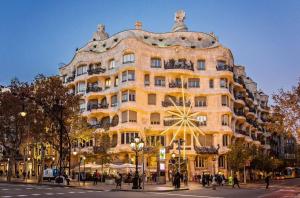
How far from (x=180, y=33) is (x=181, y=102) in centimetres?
1331

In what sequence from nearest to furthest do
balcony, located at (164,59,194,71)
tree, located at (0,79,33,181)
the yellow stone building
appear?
tree, located at (0,79,33,181), the yellow stone building, balcony, located at (164,59,194,71)

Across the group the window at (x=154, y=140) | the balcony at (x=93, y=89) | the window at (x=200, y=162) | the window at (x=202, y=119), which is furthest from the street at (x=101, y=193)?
the balcony at (x=93, y=89)

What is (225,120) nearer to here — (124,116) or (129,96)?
(129,96)

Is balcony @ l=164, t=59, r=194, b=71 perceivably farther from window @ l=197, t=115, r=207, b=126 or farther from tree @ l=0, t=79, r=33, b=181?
tree @ l=0, t=79, r=33, b=181

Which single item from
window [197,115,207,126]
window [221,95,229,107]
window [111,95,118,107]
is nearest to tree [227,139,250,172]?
window [197,115,207,126]

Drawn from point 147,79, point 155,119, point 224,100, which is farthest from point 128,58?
point 224,100

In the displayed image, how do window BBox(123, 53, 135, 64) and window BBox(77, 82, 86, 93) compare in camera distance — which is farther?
window BBox(77, 82, 86, 93)

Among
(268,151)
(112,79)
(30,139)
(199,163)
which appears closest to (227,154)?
(199,163)

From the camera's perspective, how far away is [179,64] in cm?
7625

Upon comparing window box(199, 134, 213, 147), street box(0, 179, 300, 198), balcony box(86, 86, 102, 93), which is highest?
balcony box(86, 86, 102, 93)

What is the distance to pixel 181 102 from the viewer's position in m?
76.1

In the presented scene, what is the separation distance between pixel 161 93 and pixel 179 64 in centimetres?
561

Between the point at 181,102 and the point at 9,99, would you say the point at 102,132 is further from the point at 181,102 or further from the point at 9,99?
the point at 9,99

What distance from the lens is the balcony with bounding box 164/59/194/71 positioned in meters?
75.9
